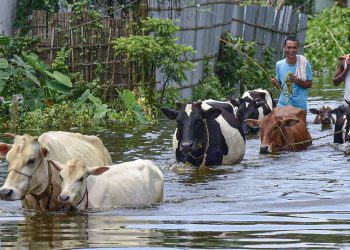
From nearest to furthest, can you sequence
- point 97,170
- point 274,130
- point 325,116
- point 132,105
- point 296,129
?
1. point 97,170
2. point 274,130
3. point 296,129
4. point 132,105
5. point 325,116

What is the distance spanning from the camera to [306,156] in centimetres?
1802

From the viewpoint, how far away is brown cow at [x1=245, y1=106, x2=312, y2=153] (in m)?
18.1

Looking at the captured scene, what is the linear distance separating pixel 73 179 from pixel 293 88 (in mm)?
9107

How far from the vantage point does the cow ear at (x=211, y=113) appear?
16.2 meters

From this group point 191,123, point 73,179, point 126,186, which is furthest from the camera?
point 191,123

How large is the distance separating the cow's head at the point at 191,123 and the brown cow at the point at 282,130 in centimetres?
170

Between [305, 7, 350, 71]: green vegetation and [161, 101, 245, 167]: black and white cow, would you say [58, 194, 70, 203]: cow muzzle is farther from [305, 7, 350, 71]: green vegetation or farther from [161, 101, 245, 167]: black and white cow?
[305, 7, 350, 71]: green vegetation

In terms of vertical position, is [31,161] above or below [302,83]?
below

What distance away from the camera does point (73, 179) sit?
11648 millimetres

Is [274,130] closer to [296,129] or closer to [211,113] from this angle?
[296,129]

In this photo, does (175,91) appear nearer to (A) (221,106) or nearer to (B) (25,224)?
(A) (221,106)

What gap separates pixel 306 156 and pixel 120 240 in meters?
8.16

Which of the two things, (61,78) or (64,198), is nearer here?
(64,198)

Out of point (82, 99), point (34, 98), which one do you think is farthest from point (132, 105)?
point (34, 98)
